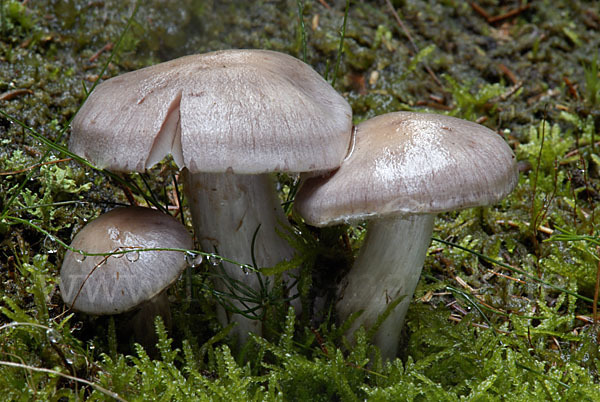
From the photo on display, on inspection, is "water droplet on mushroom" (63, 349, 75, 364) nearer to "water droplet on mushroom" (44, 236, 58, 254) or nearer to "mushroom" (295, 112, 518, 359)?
"water droplet on mushroom" (44, 236, 58, 254)

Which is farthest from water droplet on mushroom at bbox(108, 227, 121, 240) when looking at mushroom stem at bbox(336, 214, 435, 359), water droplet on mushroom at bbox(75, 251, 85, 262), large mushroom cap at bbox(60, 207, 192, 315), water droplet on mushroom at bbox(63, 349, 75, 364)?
mushroom stem at bbox(336, 214, 435, 359)

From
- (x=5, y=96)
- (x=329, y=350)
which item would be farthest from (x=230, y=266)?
(x=5, y=96)

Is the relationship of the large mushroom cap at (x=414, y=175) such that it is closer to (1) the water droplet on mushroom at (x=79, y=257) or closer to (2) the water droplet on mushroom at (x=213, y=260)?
(2) the water droplet on mushroom at (x=213, y=260)

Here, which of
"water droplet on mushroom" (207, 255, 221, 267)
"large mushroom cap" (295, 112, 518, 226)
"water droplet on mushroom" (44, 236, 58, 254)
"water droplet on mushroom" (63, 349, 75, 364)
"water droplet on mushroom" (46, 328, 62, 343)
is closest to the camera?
"large mushroom cap" (295, 112, 518, 226)

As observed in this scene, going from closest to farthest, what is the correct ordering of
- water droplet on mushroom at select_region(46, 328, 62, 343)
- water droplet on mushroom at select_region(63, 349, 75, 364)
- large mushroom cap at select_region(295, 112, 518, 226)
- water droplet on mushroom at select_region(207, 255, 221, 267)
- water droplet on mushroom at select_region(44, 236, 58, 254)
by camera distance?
large mushroom cap at select_region(295, 112, 518, 226)
water droplet on mushroom at select_region(46, 328, 62, 343)
water droplet on mushroom at select_region(63, 349, 75, 364)
water droplet on mushroom at select_region(207, 255, 221, 267)
water droplet on mushroom at select_region(44, 236, 58, 254)

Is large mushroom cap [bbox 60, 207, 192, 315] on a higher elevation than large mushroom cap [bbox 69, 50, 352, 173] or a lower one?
lower

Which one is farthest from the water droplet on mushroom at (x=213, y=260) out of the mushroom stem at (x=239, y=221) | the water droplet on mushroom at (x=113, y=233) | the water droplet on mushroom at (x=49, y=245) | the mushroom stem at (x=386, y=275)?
the water droplet on mushroom at (x=49, y=245)

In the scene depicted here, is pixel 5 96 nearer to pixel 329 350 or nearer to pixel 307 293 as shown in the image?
pixel 307 293
